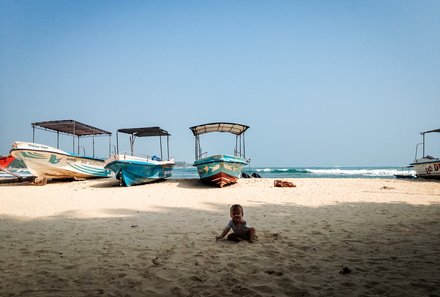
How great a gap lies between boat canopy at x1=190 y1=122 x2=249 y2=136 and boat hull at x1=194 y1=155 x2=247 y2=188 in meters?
2.39

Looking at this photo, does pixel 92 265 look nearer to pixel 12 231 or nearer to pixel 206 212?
pixel 12 231

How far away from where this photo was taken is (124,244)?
445 cm

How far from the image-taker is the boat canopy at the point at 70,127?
58.4 feet

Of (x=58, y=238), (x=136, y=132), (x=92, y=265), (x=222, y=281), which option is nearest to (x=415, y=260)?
(x=222, y=281)

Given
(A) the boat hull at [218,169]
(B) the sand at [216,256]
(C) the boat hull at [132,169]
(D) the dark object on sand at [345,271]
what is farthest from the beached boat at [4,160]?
(D) the dark object on sand at [345,271]

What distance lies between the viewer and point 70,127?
19812 millimetres

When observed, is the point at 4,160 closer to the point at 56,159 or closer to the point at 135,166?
the point at 56,159

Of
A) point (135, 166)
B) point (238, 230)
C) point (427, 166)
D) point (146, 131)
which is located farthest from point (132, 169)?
point (427, 166)

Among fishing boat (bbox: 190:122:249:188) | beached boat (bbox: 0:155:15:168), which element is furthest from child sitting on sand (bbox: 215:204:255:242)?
beached boat (bbox: 0:155:15:168)

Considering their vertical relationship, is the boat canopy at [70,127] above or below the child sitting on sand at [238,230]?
above

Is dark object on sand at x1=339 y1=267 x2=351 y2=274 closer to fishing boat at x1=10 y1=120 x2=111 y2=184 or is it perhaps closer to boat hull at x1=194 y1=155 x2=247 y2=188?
boat hull at x1=194 y1=155 x2=247 y2=188

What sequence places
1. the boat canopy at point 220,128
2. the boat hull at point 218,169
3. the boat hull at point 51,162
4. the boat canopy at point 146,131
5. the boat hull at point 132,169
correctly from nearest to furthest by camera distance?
the boat hull at point 218,169
the boat hull at point 132,169
the boat canopy at point 220,128
the boat hull at point 51,162
the boat canopy at point 146,131

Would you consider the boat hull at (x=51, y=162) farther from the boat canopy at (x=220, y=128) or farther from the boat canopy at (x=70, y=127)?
the boat canopy at (x=220, y=128)

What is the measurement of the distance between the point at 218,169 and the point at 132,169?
551 cm
